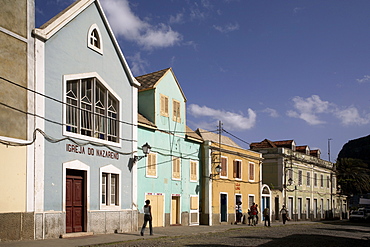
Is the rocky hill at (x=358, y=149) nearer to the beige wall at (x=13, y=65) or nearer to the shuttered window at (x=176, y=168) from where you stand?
the shuttered window at (x=176, y=168)

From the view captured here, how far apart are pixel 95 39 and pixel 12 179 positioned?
787cm

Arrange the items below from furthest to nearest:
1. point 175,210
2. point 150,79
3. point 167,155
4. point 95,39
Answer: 1. point 175,210
2. point 150,79
3. point 167,155
4. point 95,39

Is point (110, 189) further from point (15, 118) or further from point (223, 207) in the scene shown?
point (223, 207)

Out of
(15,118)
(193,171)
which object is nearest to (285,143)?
(193,171)

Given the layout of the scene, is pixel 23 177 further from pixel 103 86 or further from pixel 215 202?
pixel 215 202

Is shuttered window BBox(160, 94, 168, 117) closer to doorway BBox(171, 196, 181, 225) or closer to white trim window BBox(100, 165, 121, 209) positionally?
doorway BBox(171, 196, 181, 225)

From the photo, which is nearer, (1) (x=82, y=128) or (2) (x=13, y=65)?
(2) (x=13, y=65)

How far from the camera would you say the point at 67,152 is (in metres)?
18.4

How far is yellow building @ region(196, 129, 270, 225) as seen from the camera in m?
31.0

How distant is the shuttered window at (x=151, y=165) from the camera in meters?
25.1

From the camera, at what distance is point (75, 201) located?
19000 millimetres

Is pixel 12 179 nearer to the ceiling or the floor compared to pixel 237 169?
nearer to the ceiling

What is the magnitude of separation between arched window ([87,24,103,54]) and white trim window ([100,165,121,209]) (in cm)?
531

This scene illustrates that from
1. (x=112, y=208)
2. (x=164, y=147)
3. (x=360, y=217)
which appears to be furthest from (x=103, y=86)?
(x=360, y=217)
